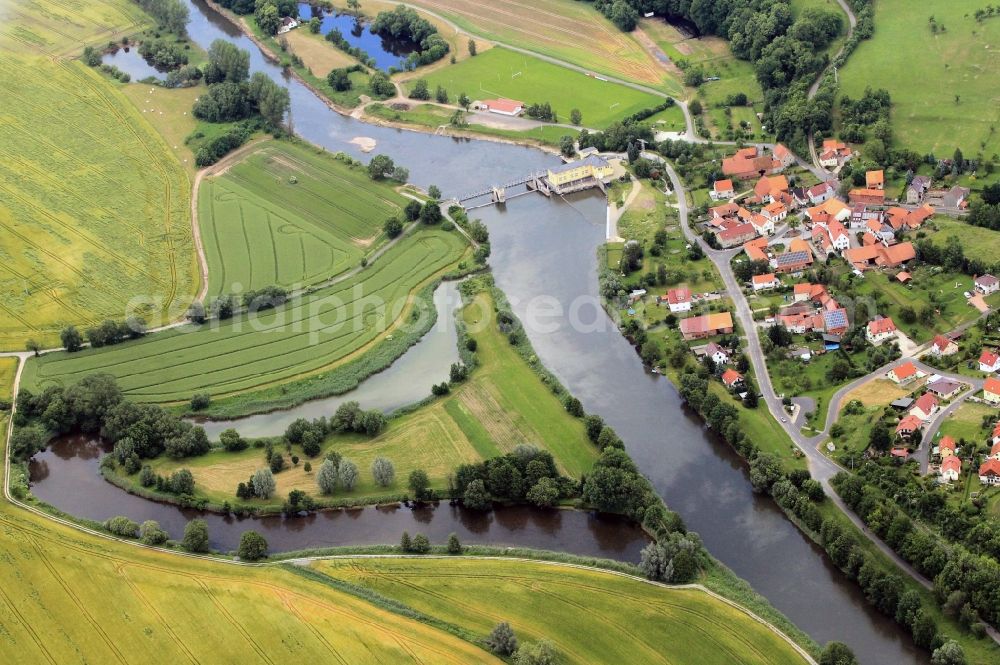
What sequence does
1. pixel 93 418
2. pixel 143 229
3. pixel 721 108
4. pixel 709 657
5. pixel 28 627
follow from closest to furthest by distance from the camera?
1. pixel 709 657
2. pixel 28 627
3. pixel 93 418
4. pixel 143 229
5. pixel 721 108

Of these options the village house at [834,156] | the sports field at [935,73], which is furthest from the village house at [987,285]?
the village house at [834,156]

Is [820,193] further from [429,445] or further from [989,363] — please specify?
[429,445]

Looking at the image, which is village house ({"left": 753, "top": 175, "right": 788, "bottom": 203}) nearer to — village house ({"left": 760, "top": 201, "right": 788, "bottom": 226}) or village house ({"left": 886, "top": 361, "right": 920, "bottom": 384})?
village house ({"left": 760, "top": 201, "right": 788, "bottom": 226})

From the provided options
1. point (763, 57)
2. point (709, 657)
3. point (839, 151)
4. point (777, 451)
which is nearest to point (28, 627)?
point (709, 657)

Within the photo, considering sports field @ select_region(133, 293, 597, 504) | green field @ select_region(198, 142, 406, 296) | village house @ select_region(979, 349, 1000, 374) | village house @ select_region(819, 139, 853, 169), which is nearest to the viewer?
sports field @ select_region(133, 293, 597, 504)

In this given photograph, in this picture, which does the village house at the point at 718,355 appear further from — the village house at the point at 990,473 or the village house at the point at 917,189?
the village house at the point at 917,189

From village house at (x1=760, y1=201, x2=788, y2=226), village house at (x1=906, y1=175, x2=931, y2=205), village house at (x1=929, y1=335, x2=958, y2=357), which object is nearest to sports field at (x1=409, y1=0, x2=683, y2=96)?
village house at (x1=760, y1=201, x2=788, y2=226)

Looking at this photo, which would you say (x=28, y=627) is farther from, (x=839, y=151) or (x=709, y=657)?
(x=839, y=151)
